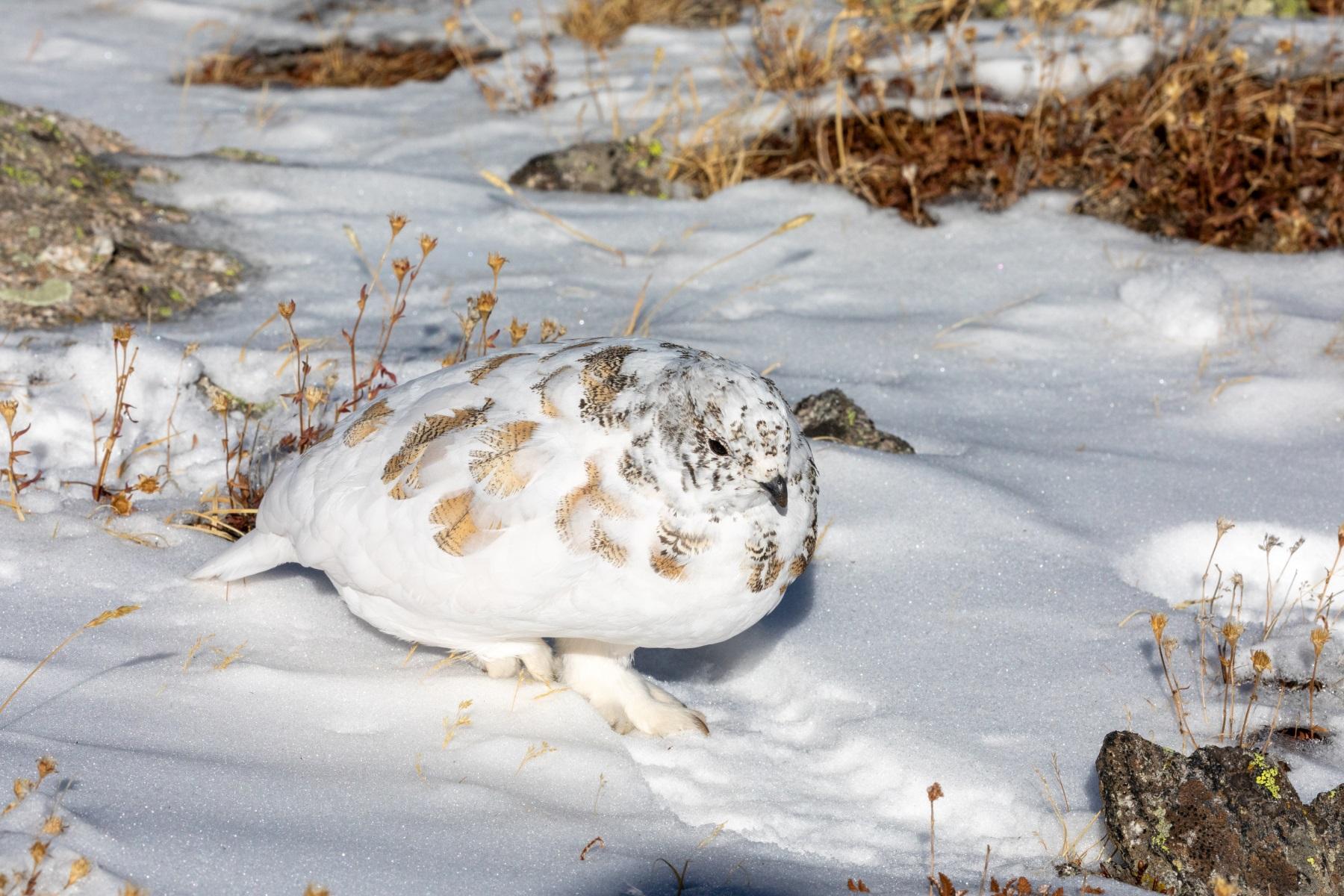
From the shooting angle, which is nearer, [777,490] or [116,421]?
[777,490]

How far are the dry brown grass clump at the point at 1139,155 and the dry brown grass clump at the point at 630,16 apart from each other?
4.57 feet

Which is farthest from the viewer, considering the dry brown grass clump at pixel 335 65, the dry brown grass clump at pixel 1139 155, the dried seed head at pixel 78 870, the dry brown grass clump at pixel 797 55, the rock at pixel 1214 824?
the dry brown grass clump at pixel 335 65

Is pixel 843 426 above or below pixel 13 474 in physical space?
below

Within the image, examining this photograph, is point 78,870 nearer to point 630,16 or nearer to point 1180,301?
point 1180,301

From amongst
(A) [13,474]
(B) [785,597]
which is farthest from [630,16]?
(A) [13,474]

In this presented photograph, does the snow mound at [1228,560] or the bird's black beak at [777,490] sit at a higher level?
the bird's black beak at [777,490]

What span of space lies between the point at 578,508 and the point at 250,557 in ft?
3.02

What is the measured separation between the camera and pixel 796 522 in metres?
2.59

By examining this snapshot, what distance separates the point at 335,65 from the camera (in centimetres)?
660

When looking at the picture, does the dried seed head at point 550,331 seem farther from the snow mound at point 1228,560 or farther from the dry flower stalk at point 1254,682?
the dry flower stalk at point 1254,682

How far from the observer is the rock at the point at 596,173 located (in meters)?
5.39

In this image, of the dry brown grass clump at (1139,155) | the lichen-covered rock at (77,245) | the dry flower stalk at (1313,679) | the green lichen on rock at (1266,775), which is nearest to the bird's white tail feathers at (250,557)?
the lichen-covered rock at (77,245)

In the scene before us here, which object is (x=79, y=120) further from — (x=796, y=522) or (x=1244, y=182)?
(x=1244, y=182)

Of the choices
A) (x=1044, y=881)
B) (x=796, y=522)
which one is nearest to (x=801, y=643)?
(x=796, y=522)
